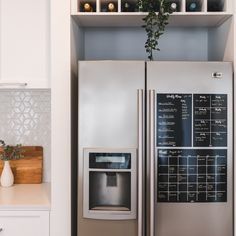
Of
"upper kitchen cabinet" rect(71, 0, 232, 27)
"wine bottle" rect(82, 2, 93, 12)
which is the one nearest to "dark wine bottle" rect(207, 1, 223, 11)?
"upper kitchen cabinet" rect(71, 0, 232, 27)

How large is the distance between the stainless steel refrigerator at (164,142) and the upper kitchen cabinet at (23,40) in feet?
1.68

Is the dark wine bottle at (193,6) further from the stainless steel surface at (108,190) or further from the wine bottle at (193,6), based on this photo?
the stainless steel surface at (108,190)

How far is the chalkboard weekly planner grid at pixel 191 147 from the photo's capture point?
6.30 ft

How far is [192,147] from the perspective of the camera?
1933 millimetres

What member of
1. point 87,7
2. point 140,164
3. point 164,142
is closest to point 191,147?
point 164,142

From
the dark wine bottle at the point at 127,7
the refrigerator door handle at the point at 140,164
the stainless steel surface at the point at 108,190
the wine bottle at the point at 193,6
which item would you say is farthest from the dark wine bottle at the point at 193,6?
the stainless steel surface at the point at 108,190

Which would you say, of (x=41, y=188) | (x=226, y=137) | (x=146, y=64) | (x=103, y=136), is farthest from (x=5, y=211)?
(x=226, y=137)

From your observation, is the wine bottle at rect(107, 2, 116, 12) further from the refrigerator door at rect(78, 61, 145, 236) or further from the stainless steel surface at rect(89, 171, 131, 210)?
the stainless steel surface at rect(89, 171, 131, 210)

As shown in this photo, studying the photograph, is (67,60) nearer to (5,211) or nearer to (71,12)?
(71,12)

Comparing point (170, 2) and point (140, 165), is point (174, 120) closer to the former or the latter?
point (140, 165)

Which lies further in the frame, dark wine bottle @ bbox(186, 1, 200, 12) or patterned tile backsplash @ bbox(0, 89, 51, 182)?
patterned tile backsplash @ bbox(0, 89, 51, 182)

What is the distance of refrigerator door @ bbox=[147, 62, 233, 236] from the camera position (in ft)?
6.30

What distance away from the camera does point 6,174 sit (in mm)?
2525

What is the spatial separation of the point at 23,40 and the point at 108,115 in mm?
801
